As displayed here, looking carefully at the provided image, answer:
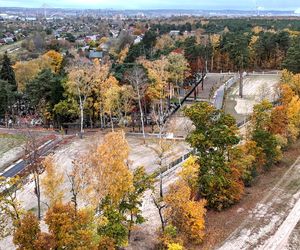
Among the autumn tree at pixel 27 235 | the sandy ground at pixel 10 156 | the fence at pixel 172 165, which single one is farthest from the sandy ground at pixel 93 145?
the autumn tree at pixel 27 235

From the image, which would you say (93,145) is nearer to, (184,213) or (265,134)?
(184,213)

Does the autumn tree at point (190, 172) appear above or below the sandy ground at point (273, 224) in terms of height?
above

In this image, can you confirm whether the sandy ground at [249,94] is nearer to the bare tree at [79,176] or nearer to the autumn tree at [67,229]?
the bare tree at [79,176]

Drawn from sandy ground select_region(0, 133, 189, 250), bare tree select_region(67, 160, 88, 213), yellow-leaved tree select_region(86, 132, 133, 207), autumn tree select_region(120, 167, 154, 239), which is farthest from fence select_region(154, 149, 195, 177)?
bare tree select_region(67, 160, 88, 213)

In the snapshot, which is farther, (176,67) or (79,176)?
(176,67)

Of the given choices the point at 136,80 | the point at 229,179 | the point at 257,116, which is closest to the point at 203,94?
the point at 136,80

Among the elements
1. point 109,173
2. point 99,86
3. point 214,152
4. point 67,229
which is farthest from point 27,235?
point 99,86

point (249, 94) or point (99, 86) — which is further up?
point (99, 86)

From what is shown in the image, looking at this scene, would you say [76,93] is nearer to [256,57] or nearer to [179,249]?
[179,249]
